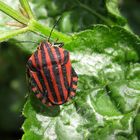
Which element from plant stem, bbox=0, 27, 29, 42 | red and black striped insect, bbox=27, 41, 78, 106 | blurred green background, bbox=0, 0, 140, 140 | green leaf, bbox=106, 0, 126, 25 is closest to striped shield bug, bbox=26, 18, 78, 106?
red and black striped insect, bbox=27, 41, 78, 106

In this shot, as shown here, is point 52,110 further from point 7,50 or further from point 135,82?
point 7,50

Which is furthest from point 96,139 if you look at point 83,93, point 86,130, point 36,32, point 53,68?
point 36,32

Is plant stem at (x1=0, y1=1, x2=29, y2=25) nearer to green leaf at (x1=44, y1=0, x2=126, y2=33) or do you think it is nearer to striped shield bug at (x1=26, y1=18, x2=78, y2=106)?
striped shield bug at (x1=26, y1=18, x2=78, y2=106)

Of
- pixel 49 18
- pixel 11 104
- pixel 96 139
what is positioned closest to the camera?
pixel 96 139

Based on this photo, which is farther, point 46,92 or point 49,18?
point 49,18

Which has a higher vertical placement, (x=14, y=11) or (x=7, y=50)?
(x=14, y=11)

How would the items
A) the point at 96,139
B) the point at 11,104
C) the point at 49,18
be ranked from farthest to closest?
the point at 11,104
the point at 49,18
the point at 96,139

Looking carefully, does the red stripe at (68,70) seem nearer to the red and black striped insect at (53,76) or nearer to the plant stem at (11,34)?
the red and black striped insect at (53,76)
